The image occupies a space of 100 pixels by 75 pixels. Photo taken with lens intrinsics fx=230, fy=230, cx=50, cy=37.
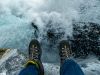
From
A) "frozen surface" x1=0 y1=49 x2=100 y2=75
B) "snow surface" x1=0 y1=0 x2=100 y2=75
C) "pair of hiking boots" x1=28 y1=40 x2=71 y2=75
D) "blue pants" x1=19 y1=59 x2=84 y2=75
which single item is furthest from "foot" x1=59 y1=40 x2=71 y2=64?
"snow surface" x1=0 y1=0 x2=100 y2=75

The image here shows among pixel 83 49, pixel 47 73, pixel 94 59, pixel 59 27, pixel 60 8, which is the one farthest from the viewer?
pixel 60 8

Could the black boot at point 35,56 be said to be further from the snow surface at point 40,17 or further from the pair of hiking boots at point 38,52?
the snow surface at point 40,17

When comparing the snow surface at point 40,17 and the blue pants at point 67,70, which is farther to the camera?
the snow surface at point 40,17

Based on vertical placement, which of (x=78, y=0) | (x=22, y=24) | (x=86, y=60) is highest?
(x=78, y=0)

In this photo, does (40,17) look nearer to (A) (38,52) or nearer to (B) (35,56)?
(A) (38,52)

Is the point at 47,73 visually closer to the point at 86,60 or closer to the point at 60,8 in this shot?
the point at 86,60

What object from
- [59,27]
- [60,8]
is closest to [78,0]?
[60,8]

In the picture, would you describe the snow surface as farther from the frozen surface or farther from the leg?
the leg

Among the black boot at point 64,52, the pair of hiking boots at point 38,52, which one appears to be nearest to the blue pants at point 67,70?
the pair of hiking boots at point 38,52

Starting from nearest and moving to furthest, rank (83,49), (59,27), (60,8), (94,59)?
(94,59) → (83,49) → (59,27) → (60,8)
